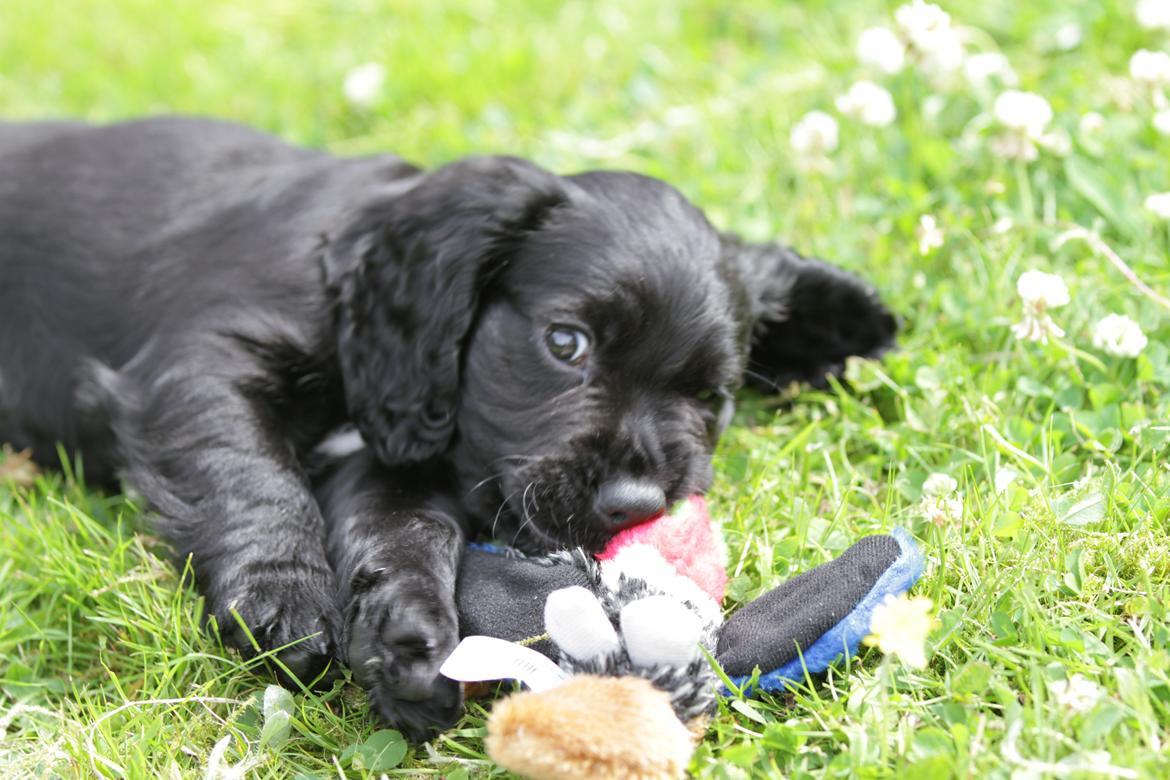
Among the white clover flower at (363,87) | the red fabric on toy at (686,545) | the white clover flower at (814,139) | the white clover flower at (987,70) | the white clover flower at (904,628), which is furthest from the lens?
the white clover flower at (363,87)

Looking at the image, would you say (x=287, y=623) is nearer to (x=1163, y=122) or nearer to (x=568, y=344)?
(x=568, y=344)

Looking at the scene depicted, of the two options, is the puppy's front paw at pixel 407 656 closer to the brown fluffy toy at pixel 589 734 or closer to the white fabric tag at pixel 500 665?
the white fabric tag at pixel 500 665

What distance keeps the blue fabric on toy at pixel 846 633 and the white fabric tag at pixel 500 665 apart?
0.31 m

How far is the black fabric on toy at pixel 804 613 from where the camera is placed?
1909 millimetres

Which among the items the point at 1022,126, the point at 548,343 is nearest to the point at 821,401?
the point at 548,343

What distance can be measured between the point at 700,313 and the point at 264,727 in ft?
3.77

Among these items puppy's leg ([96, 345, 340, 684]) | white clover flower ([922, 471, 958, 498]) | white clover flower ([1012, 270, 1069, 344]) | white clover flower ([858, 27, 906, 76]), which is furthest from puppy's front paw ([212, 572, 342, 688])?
white clover flower ([858, 27, 906, 76])

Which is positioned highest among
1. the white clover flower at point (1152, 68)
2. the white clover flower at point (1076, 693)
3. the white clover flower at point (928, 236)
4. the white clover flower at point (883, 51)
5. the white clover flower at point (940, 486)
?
the white clover flower at point (1152, 68)

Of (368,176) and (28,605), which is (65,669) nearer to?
(28,605)

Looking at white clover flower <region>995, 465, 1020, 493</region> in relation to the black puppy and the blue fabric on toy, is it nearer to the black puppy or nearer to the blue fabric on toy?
the blue fabric on toy

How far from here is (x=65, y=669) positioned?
235cm

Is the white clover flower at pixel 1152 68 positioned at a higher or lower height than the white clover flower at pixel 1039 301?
higher

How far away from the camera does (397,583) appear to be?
6.93 ft

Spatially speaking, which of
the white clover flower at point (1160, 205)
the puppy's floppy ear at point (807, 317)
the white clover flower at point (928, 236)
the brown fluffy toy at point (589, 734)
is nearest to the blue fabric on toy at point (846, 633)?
the brown fluffy toy at point (589, 734)
